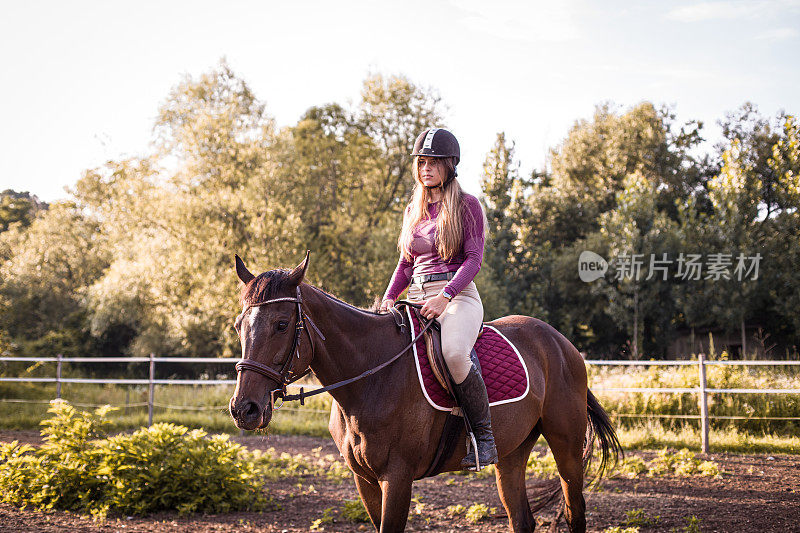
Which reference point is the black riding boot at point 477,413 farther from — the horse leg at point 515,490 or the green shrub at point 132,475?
the green shrub at point 132,475

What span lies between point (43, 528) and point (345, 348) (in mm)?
3769

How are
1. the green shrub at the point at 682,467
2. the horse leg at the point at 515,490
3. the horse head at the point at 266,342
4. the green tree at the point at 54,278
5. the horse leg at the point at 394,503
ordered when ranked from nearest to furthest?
the horse head at the point at 266,342 → the horse leg at the point at 394,503 → the horse leg at the point at 515,490 → the green shrub at the point at 682,467 → the green tree at the point at 54,278

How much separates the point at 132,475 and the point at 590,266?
2468 cm

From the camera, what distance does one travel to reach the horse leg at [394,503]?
113 inches

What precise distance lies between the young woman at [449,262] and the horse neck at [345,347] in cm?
32

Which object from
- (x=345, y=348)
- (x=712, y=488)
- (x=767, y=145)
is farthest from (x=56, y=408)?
(x=767, y=145)

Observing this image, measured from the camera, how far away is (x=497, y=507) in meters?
5.86

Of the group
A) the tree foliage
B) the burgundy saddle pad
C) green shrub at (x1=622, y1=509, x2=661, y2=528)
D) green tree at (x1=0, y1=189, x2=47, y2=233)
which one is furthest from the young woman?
green tree at (x1=0, y1=189, x2=47, y2=233)

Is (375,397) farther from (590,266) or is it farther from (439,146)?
(590,266)

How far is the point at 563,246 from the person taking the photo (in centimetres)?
3086

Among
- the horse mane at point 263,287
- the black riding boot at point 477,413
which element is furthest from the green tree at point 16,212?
the black riding boot at point 477,413

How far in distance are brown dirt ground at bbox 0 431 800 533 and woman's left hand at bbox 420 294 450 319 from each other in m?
2.71

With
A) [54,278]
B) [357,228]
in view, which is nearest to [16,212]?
[54,278]

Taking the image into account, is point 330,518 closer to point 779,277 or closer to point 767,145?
point 779,277
